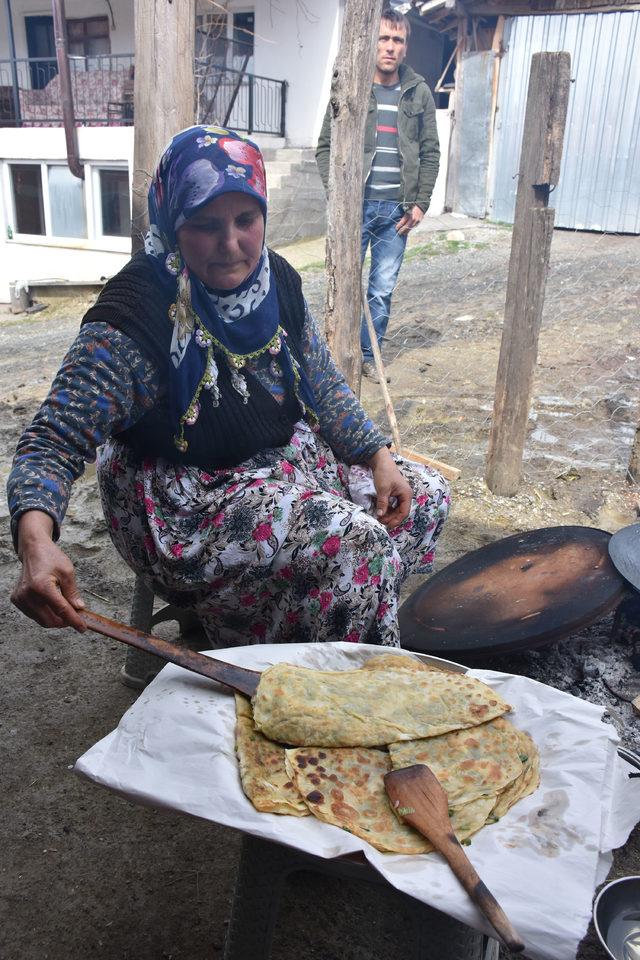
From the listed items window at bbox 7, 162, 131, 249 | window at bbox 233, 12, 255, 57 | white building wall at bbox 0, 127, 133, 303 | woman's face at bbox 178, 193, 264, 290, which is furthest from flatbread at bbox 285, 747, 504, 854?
window at bbox 233, 12, 255, 57

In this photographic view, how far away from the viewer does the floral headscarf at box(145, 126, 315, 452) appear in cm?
194

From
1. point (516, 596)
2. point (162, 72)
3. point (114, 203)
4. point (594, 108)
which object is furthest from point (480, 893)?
point (114, 203)

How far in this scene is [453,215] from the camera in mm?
12398

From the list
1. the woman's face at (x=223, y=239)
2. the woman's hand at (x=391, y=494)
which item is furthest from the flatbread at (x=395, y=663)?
the woman's face at (x=223, y=239)

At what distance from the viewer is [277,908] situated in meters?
1.38

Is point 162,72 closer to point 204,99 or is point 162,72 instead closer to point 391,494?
point 391,494

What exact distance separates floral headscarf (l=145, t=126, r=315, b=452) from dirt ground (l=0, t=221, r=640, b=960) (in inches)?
39.5

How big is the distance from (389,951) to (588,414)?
12.7ft

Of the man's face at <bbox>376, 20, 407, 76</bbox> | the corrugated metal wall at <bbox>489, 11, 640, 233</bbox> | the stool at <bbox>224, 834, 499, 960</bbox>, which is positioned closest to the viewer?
the stool at <bbox>224, 834, 499, 960</bbox>

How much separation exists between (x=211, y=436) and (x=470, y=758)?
1.06 m

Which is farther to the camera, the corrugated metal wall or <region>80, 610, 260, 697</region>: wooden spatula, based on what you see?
the corrugated metal wall

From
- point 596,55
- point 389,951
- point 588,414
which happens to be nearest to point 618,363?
point 588,414

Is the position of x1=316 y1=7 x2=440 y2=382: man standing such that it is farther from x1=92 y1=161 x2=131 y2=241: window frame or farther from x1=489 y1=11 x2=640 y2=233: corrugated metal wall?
x1=92 y1=161 x2=131 y2=241: window frame

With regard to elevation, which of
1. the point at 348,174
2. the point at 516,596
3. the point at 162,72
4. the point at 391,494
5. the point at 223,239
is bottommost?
the point at 516,596
